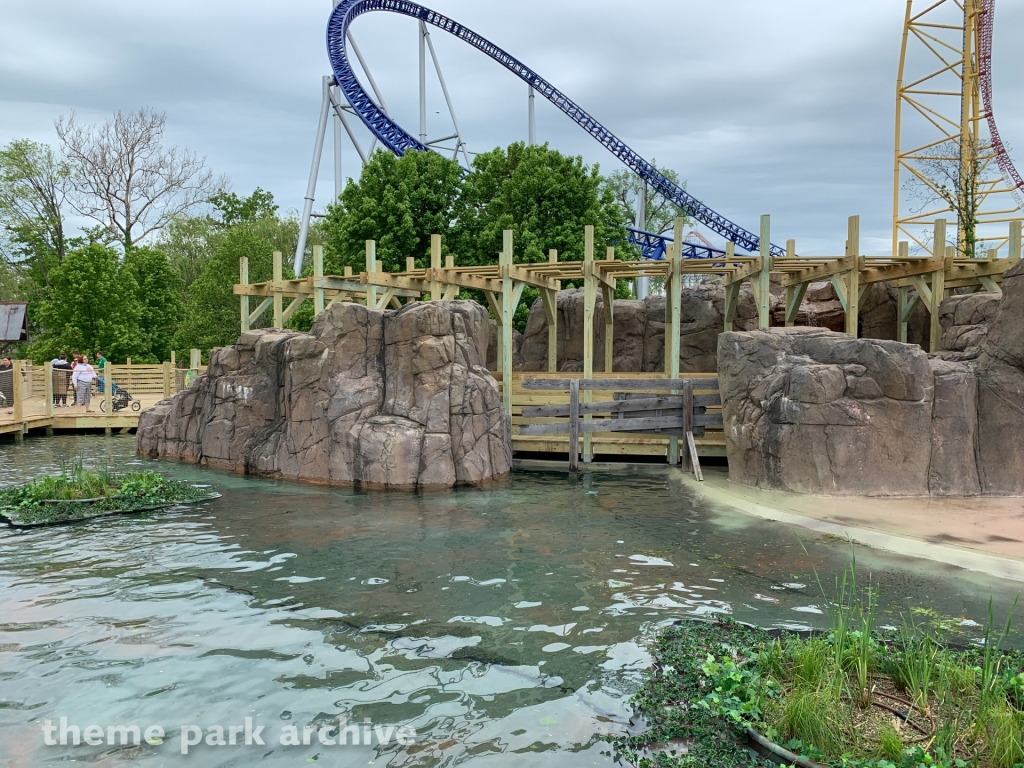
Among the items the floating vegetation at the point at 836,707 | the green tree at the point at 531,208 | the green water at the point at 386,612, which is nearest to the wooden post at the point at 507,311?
the green water at the point at 386,612

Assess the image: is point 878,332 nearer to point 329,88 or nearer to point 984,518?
point 984,518

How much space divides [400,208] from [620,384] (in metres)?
12.1

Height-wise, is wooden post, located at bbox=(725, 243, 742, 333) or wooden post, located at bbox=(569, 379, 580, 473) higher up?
wooden post, located at bbox=(725, 243, 742, 333)

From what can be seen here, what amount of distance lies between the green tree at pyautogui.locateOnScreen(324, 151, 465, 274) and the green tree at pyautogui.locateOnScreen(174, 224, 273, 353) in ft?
27.0

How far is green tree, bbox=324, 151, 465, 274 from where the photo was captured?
23047mm

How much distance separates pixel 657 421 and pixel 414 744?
961cm

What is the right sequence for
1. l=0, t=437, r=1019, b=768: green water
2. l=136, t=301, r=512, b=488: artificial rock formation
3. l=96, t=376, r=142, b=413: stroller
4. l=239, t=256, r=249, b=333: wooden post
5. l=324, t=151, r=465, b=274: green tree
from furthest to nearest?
l=324, t=151, r=465, b=274: green tree → l=96, t=376, r=142, b=413: stroller → l=239, t=256, r=249, b=333: wooden post → l=136, t=301, r=512, b=488: artificial rock formation → l=0, t=437, r=1019, b=768: green water

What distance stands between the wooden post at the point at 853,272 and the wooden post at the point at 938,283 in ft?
6.10

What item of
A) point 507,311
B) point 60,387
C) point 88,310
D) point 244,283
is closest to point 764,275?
point 507,311

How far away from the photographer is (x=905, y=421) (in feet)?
32.8

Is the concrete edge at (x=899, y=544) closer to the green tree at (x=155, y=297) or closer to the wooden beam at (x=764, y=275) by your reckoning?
the wooden beam at (x=764, y=275)

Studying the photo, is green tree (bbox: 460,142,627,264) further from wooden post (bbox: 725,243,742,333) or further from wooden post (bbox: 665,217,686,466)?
wooden post (bbox: 665,217,686,466)

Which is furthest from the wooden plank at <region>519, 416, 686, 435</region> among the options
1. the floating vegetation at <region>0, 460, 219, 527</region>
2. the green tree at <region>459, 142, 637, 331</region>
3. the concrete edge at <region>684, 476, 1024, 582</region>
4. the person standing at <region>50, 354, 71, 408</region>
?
the person standing at <region>50, 354, 71, 408</region>

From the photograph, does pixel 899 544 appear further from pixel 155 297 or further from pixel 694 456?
pixel 155 297
